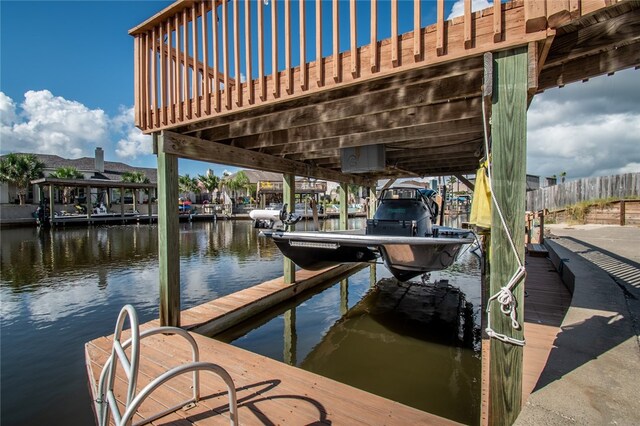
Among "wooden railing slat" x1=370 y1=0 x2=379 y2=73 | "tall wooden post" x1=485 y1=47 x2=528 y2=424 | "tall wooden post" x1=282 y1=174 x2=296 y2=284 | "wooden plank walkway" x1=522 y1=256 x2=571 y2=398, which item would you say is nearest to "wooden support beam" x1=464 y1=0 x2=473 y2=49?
"tall wooden post" x1=485 y1=47 x2=528 y2=424

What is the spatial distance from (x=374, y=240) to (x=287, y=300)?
4.38 metres

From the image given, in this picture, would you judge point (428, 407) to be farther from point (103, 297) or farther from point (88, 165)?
point (88, 165)

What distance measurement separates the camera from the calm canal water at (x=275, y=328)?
14.4 feet

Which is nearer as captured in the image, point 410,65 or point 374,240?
point 410,65

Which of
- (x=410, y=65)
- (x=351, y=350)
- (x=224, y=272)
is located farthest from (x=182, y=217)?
(x=410, y=65)

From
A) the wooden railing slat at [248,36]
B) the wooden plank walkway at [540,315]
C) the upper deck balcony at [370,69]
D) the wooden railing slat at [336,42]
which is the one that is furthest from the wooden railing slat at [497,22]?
the wooden plank walkway at [540,315]

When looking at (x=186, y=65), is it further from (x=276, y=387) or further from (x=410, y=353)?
(x=410, y=353)

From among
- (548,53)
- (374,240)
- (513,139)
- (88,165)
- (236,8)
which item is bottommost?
(374,240)

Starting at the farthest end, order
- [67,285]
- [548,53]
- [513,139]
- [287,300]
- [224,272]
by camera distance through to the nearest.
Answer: [224,272] < [67,285] < [287,300] < [548,53] < [513,139]

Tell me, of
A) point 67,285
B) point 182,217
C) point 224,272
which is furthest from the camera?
point 182,217

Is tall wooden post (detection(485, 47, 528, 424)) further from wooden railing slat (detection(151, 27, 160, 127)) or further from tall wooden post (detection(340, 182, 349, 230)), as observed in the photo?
tall wooden post (detection(340, 182, 349, 230))

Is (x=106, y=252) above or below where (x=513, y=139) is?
below

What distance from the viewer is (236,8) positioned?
4012 millimetres

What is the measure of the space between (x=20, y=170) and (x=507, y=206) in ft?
139
